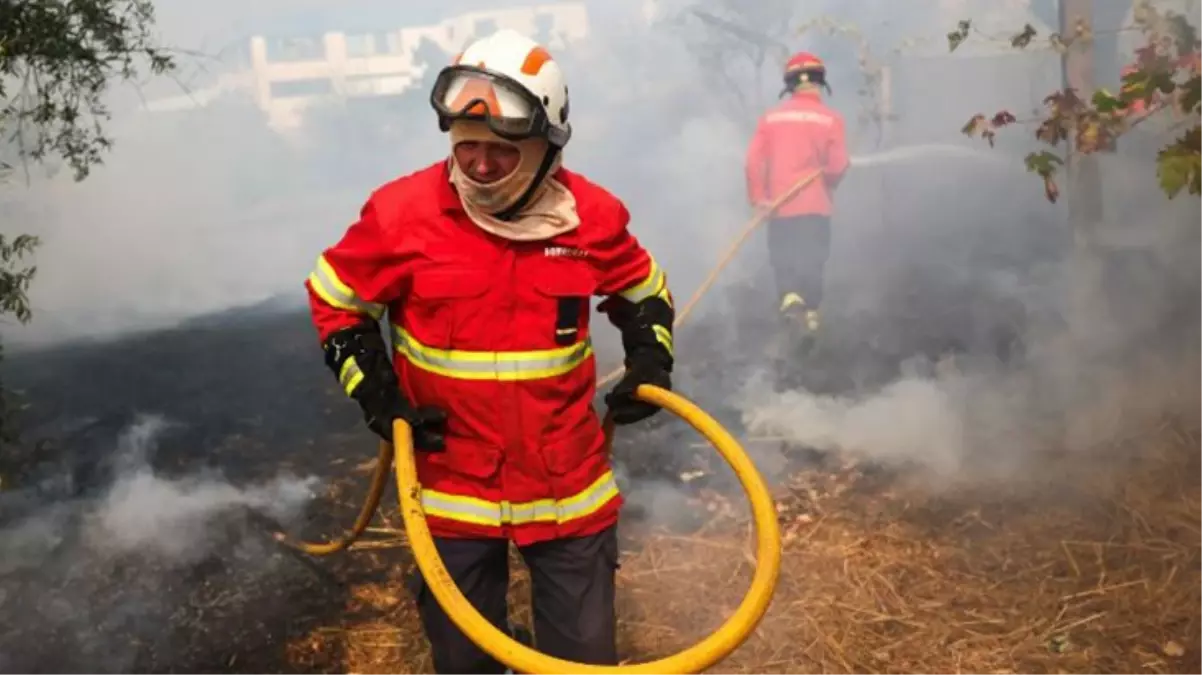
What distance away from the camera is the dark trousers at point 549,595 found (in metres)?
2.69

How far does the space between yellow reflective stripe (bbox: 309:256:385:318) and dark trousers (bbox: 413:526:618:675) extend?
25.9 inches

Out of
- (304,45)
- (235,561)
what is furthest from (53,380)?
(304,45)

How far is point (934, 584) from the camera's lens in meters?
4.01

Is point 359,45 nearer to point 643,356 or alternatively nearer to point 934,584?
point 643,356

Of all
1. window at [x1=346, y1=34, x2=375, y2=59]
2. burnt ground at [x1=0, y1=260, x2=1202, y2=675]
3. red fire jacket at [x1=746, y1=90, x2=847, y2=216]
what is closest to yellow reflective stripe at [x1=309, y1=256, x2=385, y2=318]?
burnt ground at [x1=0, y1=260, x2=1202, y2=675]

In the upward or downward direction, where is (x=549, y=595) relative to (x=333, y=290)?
downward

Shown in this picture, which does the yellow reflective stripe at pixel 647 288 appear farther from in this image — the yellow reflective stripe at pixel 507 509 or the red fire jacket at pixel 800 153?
the red fire jacket at pixel 800 153

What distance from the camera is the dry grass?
3.56 m

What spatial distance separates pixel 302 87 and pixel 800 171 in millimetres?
3601

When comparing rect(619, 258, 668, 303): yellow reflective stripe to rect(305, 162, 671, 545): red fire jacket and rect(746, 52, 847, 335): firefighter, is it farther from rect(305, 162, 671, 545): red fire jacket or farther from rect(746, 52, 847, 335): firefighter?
rect(746, 52, 847, 335): firefighter

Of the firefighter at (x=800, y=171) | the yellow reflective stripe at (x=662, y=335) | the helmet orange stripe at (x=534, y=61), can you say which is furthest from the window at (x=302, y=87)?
the yellow reflective stripe at (x=662, y=335)

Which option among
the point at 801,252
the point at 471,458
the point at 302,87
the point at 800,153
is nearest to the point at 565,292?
the point at 471,458

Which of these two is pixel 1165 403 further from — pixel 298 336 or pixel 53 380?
pixel 53 380

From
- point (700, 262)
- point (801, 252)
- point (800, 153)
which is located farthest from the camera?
point (700, 262)
